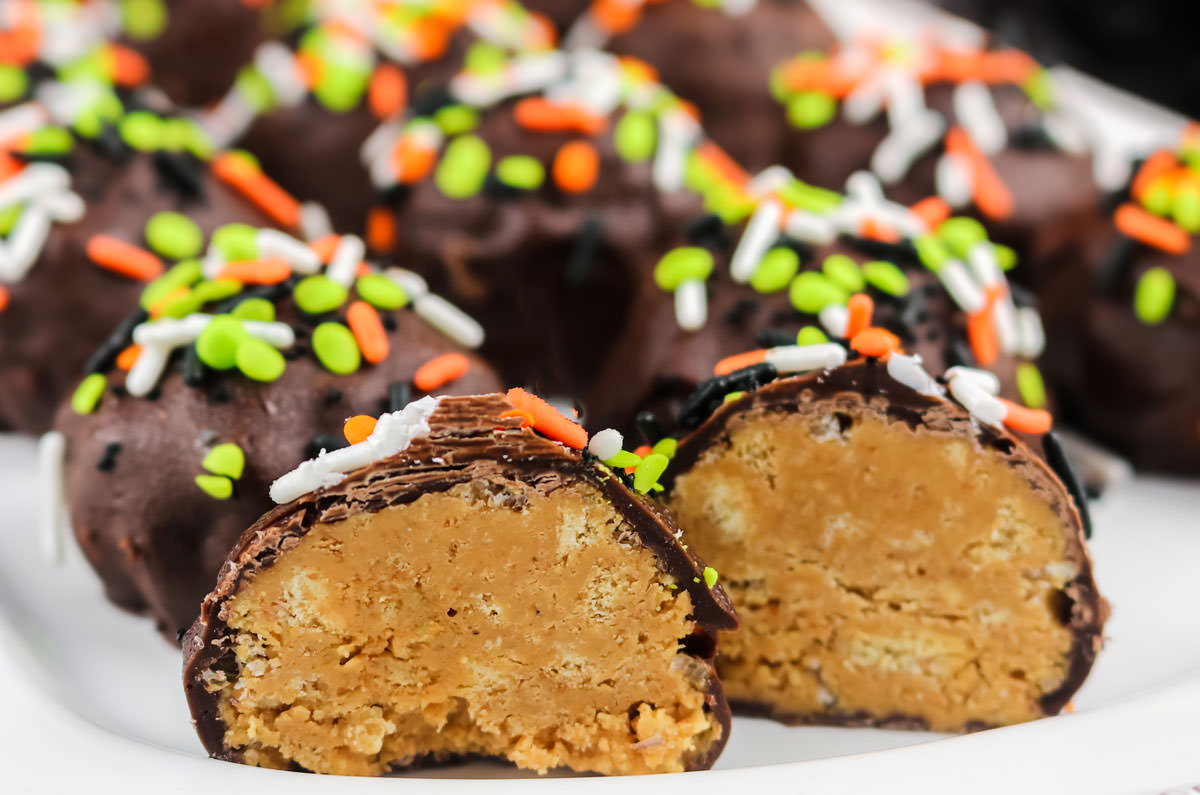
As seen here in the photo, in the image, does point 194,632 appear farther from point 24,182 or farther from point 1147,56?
point 1147,56

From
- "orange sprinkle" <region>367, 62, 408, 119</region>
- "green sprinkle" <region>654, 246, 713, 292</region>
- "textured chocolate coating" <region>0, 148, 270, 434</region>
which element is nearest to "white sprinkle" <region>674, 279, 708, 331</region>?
"green sprinkle" <region>654, 246, 713, 292</region>

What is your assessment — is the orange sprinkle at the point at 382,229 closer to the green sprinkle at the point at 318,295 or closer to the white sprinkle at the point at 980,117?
the green sprinkle at the point at 318,295

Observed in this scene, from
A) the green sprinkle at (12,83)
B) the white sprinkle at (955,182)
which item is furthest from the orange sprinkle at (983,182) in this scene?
the green sprinkle at (12,83)

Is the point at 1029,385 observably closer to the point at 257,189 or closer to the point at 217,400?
the point at 217,400

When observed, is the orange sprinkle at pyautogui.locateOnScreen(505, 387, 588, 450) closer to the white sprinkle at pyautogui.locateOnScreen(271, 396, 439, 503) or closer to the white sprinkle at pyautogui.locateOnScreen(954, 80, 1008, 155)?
the white sprinkle at pyautogui.locateOnScreen(271, 396, 439, 503)

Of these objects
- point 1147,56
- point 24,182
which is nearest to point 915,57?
point 24,182
